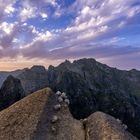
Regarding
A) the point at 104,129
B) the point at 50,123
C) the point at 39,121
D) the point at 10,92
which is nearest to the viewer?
the point at 39,121

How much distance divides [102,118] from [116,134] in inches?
86.4

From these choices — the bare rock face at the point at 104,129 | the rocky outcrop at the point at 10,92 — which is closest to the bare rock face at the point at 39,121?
the bare rock face at the point at 104,129

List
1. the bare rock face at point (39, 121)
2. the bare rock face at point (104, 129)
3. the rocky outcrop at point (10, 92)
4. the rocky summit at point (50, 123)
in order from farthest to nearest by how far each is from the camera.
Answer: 1. the rocky outcrop at point (10, 92)
2. the bare rock face at point (104, 129)
3. the rocky summit at point (50, 123)
4. the bare rock face at point (39, 121)

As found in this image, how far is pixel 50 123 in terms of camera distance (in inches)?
1044

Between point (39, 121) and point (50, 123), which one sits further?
point (50, 123)

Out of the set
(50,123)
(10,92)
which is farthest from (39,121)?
(10,92)

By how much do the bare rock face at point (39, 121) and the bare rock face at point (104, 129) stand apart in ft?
2.11

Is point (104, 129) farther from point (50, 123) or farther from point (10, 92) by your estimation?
point (10, 92)

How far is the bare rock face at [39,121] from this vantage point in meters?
25.7

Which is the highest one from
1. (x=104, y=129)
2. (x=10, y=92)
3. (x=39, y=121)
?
(x=39, y=121)

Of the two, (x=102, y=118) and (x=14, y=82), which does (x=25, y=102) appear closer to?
(x=102, y=118)

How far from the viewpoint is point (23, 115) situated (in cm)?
2681

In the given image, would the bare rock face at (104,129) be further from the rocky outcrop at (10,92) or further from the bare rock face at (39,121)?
the rocky outcrop at (10,92)

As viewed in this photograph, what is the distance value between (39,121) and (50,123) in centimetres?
78
